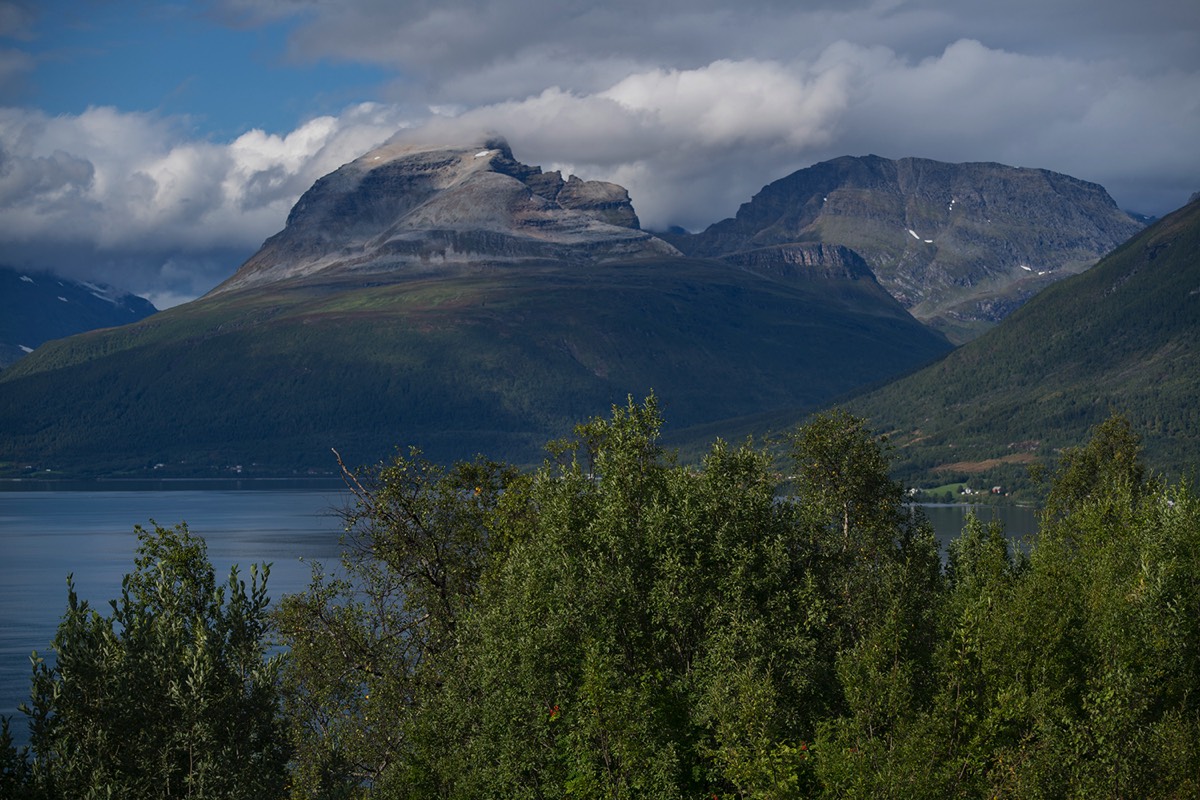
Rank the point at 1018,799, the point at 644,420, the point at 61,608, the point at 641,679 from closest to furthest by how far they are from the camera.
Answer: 1. the point at 1018,799
2. the point at 641,679
3. the point at 644,420
4. the point at 61,608

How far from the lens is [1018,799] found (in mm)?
42906

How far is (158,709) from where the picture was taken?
3878 centimetres

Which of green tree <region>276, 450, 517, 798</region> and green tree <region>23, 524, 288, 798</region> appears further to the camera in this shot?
green tree <region>276, 450, 517, 798</region>

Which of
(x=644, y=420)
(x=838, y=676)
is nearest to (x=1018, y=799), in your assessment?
(x=838, y=676)

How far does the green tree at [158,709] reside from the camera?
1451 inches

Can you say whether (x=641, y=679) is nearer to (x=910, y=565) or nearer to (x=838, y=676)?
(x=838, y=676)

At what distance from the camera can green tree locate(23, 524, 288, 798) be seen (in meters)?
36.8

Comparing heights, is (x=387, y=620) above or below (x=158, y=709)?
below

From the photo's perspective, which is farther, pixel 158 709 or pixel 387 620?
pixel 387 620

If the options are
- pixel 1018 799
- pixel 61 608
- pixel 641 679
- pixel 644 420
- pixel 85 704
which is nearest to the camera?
pixel 85 704

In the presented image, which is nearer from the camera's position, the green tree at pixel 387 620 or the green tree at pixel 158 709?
the green tree at pixel 158 709

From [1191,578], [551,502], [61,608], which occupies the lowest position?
[61,608]

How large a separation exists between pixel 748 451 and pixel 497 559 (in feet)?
37.5

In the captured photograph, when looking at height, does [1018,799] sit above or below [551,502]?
below
